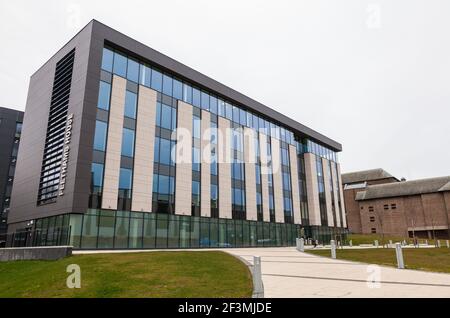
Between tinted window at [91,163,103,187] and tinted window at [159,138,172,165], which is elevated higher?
tinted window at [159,138,172,165]

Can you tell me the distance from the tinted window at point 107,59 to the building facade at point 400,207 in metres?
53.0

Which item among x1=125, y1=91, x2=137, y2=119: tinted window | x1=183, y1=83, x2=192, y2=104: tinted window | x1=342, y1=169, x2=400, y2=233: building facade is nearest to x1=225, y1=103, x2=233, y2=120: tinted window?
x1=183, y1=83, x2=192, y2=104: tinted window

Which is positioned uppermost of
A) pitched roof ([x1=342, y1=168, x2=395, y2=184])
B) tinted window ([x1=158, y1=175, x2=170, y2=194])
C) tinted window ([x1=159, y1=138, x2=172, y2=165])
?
pitched roof ([x1=342, y1=168, x2=395, y2=184])

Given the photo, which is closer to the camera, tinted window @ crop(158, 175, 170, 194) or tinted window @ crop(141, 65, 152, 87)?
tinted window @ crop(158, 175, 170, 194)

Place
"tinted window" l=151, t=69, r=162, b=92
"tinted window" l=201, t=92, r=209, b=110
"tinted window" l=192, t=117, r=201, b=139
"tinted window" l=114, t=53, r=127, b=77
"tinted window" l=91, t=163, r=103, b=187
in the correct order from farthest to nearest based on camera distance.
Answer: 1. "tinted window" l=201, t=92, r=209, b=110
2. "tinted window" l=192, t=117, r=201, b=139
3. "tinted window" l=151, t=69, r=162, b=92
4. "tinted window" l=114, t=53, r=127, b=77
5. "tinted window" l=91, t=163, r=103, b=187

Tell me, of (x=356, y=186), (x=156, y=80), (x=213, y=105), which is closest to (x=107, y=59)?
(x=156, y=80)

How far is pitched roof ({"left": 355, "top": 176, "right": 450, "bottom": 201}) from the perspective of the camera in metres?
67.0

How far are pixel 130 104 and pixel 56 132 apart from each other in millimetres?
7894

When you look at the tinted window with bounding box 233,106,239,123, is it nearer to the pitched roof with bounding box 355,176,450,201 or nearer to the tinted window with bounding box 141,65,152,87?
the tinted window with bounding box 141,65,152,87

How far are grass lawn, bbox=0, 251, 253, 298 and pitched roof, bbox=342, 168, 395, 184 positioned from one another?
78.3m

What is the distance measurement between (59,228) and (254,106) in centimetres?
3183

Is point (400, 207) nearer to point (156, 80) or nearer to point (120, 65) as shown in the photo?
point (156, 80)

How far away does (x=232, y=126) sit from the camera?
44.5 metres
